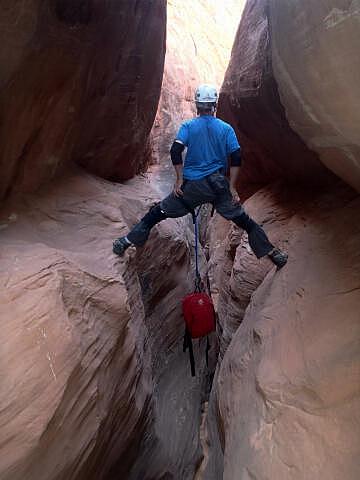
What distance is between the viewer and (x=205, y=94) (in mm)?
3625

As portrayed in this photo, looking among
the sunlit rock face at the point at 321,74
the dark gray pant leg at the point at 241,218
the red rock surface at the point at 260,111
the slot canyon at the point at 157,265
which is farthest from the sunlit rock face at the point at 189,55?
the sunlit rock face at the point at 321,74

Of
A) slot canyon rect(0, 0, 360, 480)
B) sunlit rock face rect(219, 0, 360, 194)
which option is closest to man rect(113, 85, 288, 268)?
slot canyon rect(0, 0, 360, 480)

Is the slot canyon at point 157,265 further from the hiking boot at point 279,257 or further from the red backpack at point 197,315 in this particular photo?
the red backpack at point 197,315

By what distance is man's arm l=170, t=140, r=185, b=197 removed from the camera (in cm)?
376

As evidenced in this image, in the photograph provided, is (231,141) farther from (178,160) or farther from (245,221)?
(245,221)

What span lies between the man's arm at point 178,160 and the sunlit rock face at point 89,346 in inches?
38.4

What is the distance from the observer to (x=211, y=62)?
510 inches

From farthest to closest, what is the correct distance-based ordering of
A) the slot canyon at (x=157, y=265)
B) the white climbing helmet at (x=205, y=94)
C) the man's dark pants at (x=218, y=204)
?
the man's dark pants at (x=218, y=204) < the white climbing helmet at (x=205, y=94) < the slot canyon at (x=157, y=265)

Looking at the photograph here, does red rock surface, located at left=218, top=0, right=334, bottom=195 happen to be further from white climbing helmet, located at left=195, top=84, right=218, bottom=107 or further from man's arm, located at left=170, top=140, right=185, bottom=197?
man's arm, located at left=170, top=140, right=185, bottom=197

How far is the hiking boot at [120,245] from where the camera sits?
158 inches

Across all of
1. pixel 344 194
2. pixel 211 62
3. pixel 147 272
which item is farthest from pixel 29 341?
pixel 211 62

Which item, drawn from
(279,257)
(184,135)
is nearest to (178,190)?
(184,135)

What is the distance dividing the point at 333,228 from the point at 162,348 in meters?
3.34

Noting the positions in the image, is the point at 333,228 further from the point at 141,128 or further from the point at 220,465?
the point at 141,128
